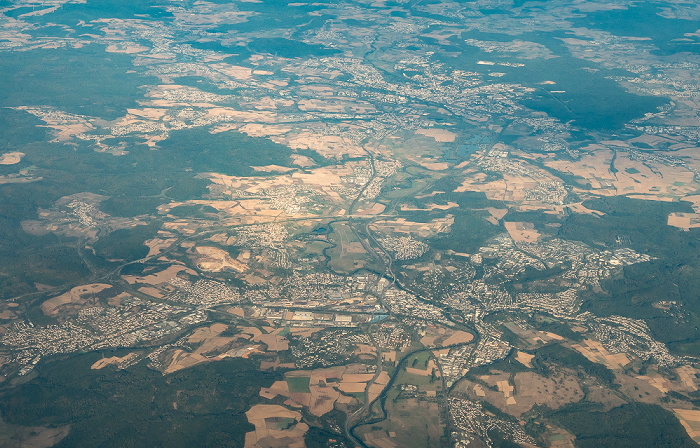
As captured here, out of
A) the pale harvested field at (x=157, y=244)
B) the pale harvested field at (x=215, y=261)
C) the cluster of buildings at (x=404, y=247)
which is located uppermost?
the pale harvested field at (x=215, y=261)

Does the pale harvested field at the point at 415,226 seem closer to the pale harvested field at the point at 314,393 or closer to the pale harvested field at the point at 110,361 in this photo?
the pale harvested field at the point at 314,393

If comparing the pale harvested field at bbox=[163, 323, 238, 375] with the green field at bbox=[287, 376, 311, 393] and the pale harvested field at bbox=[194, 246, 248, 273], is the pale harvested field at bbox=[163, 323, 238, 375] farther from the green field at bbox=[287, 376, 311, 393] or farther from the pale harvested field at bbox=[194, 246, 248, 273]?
the pale harvested field at bbox=[194, 246, 248, 273]

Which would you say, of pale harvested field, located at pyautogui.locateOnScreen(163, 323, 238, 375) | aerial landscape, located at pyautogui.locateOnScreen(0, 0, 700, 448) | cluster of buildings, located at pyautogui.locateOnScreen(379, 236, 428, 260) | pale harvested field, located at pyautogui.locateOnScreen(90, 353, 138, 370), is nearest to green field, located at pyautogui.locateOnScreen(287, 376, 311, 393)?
aerial landscape, located at pyautogui.locateOnScreen(0, 0, 700, 448)

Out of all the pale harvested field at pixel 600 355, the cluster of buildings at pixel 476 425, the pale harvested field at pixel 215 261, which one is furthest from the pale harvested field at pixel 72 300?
the pale harvested field at pixel 600 355

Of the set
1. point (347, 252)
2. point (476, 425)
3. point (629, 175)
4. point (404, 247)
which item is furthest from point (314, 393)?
point (629, 175)

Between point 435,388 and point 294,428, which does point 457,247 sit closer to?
point 435,388

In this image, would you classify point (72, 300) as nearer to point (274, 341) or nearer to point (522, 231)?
point (274, 341)

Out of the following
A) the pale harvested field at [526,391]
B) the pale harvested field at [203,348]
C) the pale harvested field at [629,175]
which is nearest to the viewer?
the pale harvested field at [526,391]
